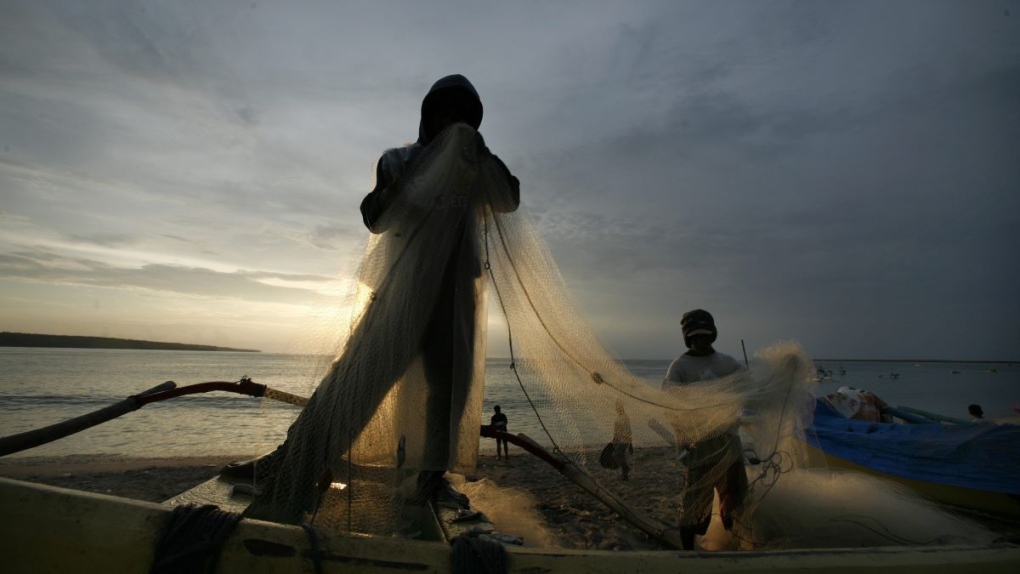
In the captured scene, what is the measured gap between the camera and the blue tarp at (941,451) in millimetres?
4441

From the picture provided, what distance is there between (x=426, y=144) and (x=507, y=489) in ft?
18.0

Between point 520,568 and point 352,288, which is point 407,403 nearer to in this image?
point 352,288

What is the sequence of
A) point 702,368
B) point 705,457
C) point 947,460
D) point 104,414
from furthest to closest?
point 947,460 → point 702,368 → point 705,457 → point 104,414

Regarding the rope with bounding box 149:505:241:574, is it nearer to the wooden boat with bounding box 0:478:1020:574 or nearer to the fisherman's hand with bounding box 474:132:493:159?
the wooden boat with bounding box 0:478:1020:574

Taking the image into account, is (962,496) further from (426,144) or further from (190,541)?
(190,541)

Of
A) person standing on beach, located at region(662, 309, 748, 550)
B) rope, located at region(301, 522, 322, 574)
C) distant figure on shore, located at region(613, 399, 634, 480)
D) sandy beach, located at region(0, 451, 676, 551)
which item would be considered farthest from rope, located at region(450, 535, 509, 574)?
person standing on beach, located at region(662, 309, 748, 550)

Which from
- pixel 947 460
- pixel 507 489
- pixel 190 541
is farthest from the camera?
pixel 507 489

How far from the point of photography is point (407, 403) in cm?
209

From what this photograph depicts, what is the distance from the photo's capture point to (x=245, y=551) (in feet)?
4.76

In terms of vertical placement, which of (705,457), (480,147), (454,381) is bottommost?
(705,457)

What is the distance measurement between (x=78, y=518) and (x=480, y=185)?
1.97 metres

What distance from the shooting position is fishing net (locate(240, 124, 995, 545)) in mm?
1859

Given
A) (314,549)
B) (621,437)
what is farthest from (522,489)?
(314,549)

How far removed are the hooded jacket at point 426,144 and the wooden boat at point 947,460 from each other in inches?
159
